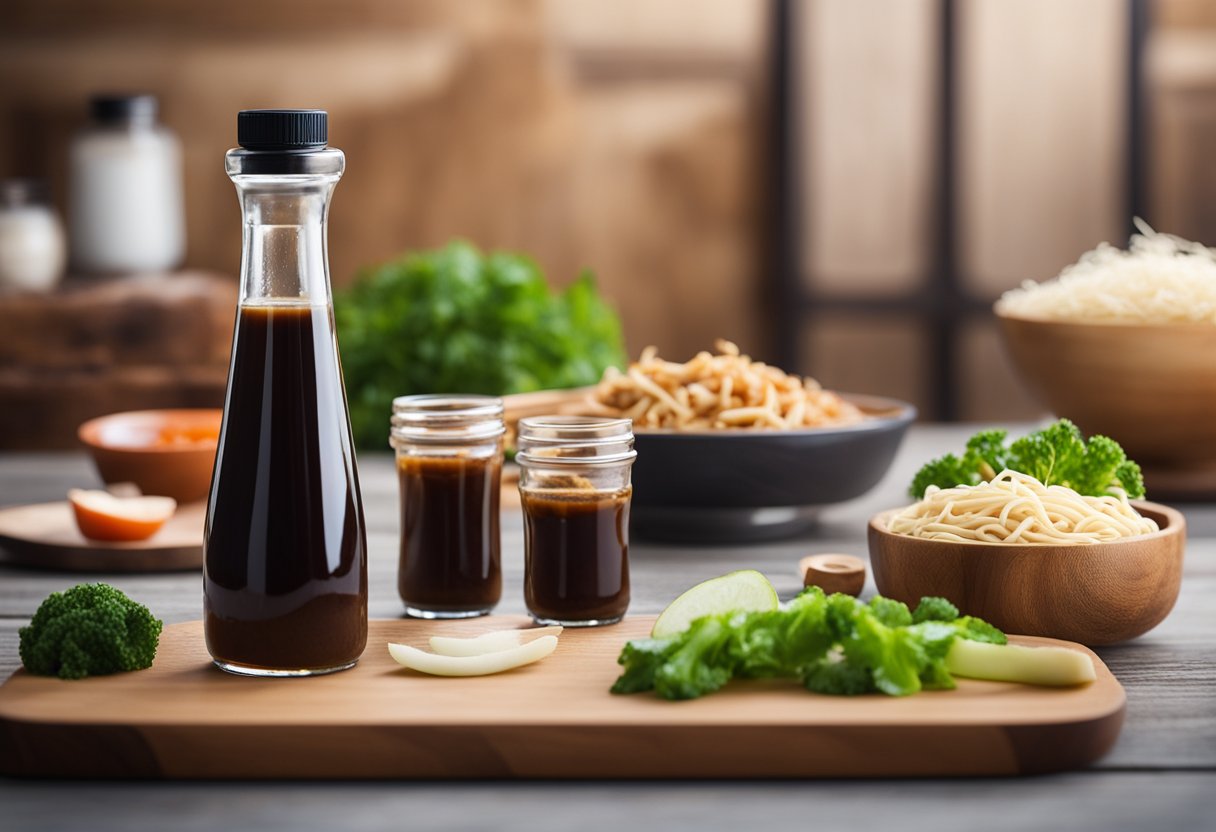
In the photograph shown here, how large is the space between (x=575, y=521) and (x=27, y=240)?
2.67 m

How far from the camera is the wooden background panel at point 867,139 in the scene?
4.65 meters

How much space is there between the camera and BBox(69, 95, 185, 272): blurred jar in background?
142 inches

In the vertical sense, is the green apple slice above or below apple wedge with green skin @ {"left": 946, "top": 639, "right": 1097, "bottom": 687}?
above

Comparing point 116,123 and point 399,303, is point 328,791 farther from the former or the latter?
point 116,123

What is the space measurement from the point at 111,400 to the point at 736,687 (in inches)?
110

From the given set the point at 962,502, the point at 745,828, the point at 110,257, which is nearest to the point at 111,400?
the point at 110,257

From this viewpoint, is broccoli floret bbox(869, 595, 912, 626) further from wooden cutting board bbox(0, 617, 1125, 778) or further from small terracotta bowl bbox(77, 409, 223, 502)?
small terracotta bowl bbox(77, 409, 223, 502)

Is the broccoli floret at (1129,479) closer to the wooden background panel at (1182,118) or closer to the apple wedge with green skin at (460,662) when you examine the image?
the apple wedge with green skin at (460,662)

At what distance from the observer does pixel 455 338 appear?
8.28 ft

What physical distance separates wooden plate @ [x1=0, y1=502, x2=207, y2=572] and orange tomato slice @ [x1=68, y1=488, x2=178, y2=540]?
0.5 inches

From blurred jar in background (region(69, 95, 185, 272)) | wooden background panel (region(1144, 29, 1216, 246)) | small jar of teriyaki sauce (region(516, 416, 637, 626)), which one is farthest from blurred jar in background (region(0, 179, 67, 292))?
wooden background panel (region(1144, 29, 1216, 246))

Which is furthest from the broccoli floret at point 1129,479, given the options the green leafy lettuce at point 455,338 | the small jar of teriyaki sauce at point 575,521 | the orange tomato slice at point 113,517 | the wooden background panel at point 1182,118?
the wooden background panel at point 1182,118

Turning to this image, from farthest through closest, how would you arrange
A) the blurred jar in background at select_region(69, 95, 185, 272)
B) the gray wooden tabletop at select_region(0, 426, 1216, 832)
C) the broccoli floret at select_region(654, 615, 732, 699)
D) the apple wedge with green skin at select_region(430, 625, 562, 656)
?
the blurred jar in background at select_region(69, 95, 185, 272) < the apple wedge with green skin at select_region(430, 625, 562, 656) < the broccoli floret at select_region(654, 615, 732, 699) < the gray wooden tabletop at select_region(0, 426, 1216, 832)

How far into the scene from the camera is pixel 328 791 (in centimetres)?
102
